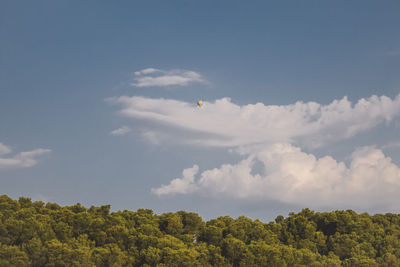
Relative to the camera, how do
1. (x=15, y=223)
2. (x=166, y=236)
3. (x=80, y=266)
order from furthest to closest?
(x=166, y=236) < (x=15, y=223) < (x=80, y=266)

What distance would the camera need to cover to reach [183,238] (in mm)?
75625

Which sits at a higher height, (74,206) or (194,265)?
(74,206)

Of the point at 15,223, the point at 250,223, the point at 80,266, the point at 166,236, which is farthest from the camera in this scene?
the point at 250,223

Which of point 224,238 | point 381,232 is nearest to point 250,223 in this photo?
point 224,238

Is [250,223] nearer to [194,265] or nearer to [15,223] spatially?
[194,265]

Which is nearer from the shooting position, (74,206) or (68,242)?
(68,242)

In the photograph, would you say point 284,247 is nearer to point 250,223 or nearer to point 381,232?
point 250,223

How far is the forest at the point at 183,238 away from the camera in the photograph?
6588cm

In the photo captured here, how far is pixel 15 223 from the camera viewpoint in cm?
6712

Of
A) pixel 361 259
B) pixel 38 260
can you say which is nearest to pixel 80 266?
pixel 38 260

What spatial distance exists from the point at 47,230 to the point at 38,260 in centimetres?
490

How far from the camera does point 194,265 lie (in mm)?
66688

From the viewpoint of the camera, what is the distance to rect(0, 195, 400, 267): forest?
6588 cm

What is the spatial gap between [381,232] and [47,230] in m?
50.9
